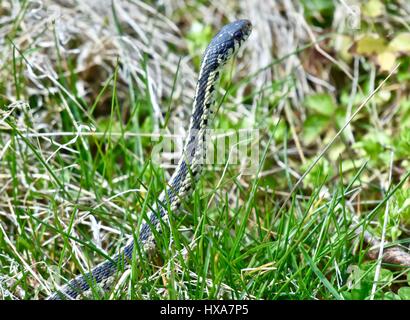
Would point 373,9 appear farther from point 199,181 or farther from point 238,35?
point 199,181

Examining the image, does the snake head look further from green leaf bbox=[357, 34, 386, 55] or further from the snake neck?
green leaf bbox=[357, 34, 386, 55]

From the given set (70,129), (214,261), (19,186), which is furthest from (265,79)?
(214,261)

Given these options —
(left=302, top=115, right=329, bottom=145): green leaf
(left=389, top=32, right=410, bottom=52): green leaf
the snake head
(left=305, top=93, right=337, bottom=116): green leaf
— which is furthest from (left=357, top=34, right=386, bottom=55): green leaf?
the snake head

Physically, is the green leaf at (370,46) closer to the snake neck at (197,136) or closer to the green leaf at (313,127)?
the green leaf at (313,127)

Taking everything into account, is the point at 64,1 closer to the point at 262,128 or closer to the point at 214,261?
the point at 262,128

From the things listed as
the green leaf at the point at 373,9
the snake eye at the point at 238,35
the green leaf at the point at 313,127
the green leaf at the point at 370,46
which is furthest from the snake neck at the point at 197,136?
the green leaf at the point at 373,9

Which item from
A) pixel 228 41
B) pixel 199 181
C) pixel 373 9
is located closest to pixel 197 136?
pixel 199 181
